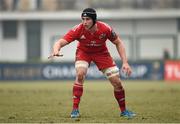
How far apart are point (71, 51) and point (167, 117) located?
42574mm

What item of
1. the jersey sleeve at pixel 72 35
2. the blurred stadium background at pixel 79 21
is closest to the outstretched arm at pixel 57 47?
the jersey sleeve at pixel 72 35

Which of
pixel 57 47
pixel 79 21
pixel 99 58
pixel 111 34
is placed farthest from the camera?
pixel 79 21

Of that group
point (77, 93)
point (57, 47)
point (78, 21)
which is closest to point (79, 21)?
point (78, 21)

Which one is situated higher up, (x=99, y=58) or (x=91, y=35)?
(x=91, y=35)

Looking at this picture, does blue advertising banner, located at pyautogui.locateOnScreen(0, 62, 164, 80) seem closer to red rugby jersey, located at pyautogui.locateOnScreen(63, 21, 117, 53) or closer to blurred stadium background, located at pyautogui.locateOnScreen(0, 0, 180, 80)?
blurred stadium background, located at pyautogui.locateOnScreen(0, 0, 180, 80)

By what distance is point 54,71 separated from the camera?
4253cm

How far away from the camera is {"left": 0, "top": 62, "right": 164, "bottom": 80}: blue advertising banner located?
1658 inches

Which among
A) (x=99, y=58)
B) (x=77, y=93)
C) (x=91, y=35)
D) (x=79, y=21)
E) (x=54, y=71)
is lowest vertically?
(x=77, y=93)

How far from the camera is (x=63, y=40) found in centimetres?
1490

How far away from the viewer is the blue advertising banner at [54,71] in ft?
138

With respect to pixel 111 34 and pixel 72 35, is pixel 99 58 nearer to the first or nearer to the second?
pixel 111 34

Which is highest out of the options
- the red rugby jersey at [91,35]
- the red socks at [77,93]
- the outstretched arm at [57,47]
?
the red rugby jersey at [91,35]

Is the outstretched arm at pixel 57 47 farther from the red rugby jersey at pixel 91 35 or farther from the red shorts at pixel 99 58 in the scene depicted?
the red shorts at pixel 99 58

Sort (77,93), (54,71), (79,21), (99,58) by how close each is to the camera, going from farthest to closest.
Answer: (79,21)
(54,71)
(99,58)
(77,93)
